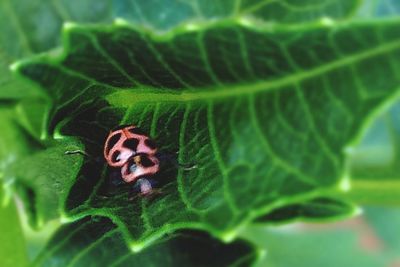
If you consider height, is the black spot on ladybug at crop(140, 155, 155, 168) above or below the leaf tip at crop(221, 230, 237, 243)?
above

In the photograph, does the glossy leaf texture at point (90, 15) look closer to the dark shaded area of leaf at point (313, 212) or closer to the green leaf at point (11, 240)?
the green leaf at point (11, 240)

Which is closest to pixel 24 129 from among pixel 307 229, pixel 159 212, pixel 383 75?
pixel 159 212

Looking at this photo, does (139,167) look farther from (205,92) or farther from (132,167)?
(205,92)

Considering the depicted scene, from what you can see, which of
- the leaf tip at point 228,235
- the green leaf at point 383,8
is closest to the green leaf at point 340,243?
the green leaf at point 383,8

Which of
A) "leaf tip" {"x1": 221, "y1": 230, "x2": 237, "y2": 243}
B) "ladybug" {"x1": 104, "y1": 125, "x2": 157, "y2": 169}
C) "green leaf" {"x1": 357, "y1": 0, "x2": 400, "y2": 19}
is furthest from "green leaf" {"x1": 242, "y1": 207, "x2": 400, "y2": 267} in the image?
"leaf tip" {"x1": 221, "y1": 230, "x2": 237, "y2": 243}

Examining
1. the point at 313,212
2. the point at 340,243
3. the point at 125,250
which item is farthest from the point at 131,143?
the point at 340,243

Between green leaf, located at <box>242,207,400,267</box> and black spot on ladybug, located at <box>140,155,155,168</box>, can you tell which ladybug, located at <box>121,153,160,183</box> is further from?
green leaf, located at <box>242,207,400,267</box>
